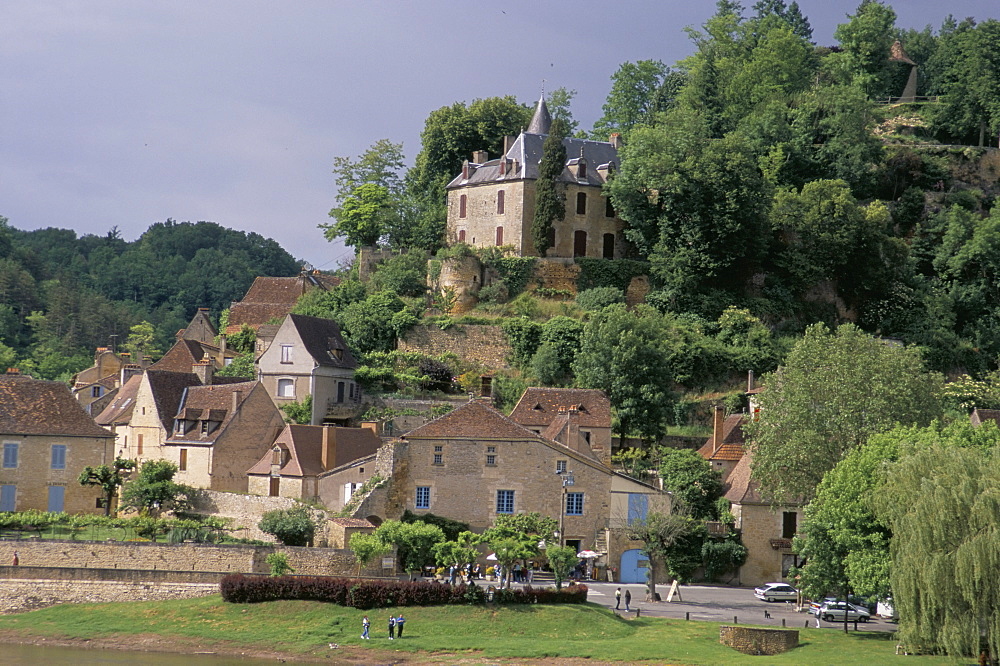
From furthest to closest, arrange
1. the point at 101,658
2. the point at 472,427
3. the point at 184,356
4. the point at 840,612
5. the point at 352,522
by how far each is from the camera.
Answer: the point at 184,356 → the point at 472,427 → the point at 352,522 → the point at 840,612 → the point at 101,658

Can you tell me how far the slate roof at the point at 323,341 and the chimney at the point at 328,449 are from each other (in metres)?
8.44

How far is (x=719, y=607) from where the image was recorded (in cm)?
4362

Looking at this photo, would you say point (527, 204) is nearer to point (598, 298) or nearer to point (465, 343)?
point (598, 298)

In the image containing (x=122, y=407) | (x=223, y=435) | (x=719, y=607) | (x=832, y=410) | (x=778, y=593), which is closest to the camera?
(x=719, y=607)

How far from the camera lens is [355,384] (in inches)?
2436

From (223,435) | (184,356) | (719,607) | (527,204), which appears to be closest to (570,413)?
(719,607)

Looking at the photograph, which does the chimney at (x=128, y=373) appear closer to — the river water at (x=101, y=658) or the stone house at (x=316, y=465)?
the stone house at (x=316, y=465)

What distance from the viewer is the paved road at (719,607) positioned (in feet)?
136

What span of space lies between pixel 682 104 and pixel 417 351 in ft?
80.1

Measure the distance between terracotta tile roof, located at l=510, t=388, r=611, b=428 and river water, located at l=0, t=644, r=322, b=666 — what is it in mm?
20751

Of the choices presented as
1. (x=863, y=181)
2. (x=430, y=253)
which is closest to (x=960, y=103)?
(x=863, y=181)

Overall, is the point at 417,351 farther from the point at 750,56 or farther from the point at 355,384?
the point at 750,56

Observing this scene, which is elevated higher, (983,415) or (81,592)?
(983,415)

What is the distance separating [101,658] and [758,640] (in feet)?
60.6
